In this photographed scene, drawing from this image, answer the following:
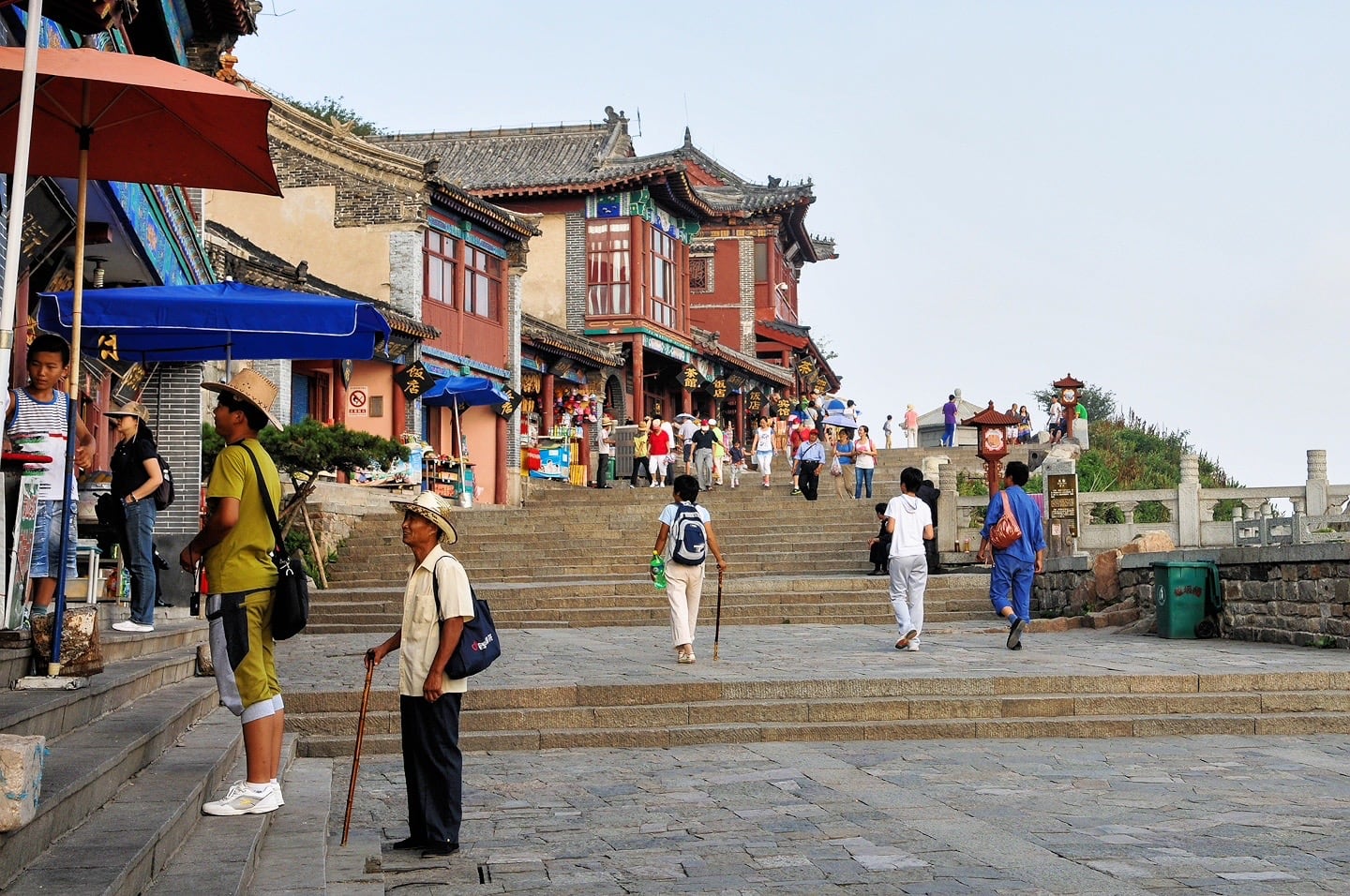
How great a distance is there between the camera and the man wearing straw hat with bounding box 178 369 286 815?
5793 millimetres

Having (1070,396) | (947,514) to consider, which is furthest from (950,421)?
(947,514)

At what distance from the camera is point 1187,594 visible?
47.7ft

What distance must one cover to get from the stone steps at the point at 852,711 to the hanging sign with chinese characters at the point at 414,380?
59.5 feet

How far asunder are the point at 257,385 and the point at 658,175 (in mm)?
32561

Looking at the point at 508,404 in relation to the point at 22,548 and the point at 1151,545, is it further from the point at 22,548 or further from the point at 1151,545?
the point at 22,548

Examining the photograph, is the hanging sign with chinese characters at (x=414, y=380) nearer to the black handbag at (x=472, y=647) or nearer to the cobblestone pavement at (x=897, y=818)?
the cobblestone pavement at (x=897, y=818)

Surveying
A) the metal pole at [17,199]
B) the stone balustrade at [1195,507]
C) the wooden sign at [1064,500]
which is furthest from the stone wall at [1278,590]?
the metal pole at [17,199]

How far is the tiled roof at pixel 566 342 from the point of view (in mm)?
33781

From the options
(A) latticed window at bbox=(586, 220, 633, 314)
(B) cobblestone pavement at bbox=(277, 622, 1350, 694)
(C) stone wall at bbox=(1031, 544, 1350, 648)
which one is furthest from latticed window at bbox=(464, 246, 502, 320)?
(C) stone wall at bbox=(1031, 544, 1350, 648)

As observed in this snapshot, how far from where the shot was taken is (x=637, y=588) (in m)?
18.1

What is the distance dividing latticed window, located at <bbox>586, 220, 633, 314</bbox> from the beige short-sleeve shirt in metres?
32.3

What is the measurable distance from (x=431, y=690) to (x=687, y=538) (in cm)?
577

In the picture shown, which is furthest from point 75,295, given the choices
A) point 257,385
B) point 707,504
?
point 707,504

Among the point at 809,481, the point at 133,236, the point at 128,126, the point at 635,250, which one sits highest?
the point at 635,250
